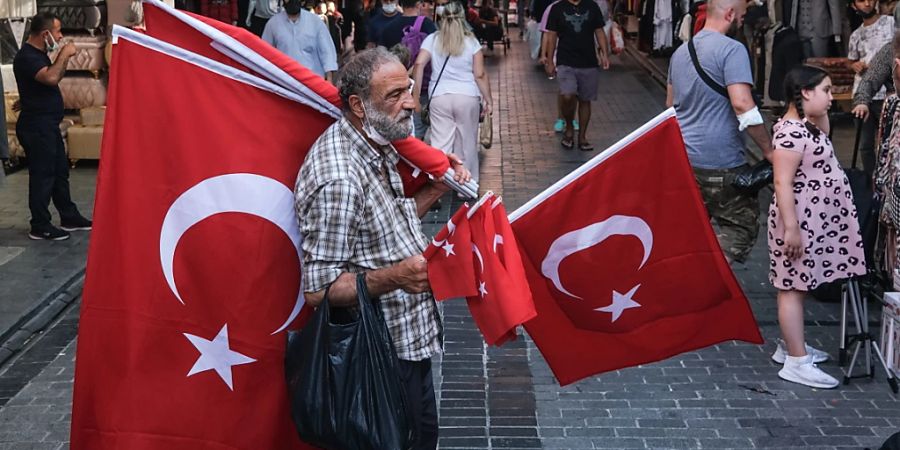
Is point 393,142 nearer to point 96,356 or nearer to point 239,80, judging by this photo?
point 239,80

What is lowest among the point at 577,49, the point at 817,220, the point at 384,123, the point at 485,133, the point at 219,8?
the point at 485,133

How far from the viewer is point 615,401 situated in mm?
6137

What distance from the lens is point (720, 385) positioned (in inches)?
250

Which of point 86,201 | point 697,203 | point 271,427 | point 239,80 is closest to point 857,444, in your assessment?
point 697,203

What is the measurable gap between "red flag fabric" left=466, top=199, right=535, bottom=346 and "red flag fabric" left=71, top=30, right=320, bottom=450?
25.1 inches

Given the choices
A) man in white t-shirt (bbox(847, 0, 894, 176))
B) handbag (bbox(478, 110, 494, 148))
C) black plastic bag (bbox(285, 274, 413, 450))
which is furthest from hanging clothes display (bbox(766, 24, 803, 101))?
black plastic bag (bbox(285, 274, 413, 450))

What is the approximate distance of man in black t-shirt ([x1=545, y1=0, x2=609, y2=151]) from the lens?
43.1 feet

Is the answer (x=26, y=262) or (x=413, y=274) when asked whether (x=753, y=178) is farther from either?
(x=26, y=262)

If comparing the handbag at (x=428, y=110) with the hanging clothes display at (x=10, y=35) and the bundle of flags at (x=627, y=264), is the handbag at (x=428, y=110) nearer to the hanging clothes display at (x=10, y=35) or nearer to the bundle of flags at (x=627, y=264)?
the hanging clothes display at (x=10, y=35)

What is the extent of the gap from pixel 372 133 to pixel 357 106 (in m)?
0.10

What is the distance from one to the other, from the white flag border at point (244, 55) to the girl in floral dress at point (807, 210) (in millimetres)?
3036

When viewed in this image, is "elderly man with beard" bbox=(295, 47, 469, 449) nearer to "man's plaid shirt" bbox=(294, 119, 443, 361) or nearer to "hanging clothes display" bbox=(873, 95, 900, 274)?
"man's plaid shirt" bbox=(294, 119, 443, 361)

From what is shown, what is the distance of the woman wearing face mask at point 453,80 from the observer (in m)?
10.2

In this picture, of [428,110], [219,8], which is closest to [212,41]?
[428,110]
